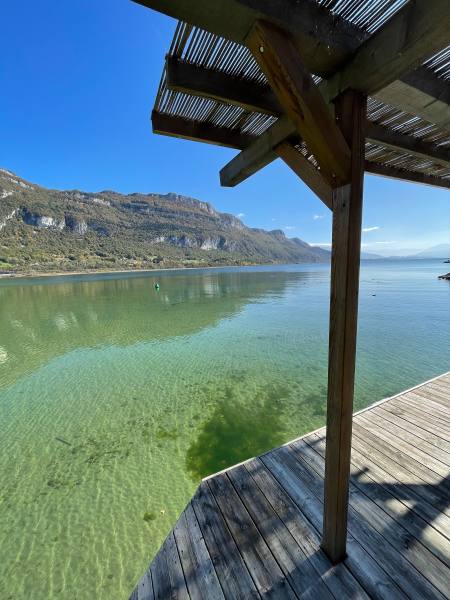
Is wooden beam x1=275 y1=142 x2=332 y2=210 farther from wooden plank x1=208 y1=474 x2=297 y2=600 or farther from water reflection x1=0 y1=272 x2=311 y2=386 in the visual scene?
water reflection x1=0 y1=272 x2=311 y2=386

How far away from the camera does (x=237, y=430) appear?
200 inches

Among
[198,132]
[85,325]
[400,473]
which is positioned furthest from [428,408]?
[85,325]

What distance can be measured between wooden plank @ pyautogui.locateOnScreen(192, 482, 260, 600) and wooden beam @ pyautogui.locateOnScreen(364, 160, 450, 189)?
3.44 meters

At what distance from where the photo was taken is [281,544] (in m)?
1.86

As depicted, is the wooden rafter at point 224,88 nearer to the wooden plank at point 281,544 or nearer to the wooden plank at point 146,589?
the wooden plank at point 281,544

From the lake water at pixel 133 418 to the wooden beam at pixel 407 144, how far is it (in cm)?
459

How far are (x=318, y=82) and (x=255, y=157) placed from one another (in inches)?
26.0

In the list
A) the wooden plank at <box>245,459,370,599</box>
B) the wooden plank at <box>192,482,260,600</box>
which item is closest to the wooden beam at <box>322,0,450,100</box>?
→ the wooden plank at <box>245,459,370,599</box>

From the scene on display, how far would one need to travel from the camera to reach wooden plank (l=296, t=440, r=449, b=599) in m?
1.59

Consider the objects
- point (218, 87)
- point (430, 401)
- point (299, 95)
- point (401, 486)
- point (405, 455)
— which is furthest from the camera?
point (430, 401)

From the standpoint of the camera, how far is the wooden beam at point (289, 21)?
0.92 meters

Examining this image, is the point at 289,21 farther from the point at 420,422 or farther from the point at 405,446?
the point at 420,422

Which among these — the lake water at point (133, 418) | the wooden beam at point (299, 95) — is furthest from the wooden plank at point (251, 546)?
the wooden beam at point (299, 95)

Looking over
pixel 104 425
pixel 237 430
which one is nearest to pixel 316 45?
pixel 237 430
